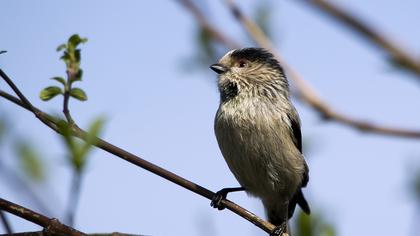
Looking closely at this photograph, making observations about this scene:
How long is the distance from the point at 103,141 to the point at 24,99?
0.45m

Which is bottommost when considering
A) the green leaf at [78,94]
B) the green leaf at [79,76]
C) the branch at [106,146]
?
the branch at [106,146]

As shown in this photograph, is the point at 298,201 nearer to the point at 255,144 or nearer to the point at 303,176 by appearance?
the point at 303,176

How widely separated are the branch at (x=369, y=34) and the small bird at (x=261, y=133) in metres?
4.16

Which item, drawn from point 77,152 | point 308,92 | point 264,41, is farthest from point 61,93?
point 308,92

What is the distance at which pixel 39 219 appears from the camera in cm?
236

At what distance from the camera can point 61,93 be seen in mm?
2959

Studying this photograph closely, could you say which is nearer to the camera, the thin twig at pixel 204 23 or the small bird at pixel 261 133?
the thin twig at pixel 204 23

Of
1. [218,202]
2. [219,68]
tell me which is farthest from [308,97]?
[219,68]

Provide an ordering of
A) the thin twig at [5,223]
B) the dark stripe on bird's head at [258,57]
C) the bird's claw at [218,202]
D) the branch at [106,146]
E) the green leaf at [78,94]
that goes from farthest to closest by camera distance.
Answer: the dark stripe on bird's head at [258,57] < the bird's claw at [218,202] < the green leaf at [78,94] < the branch at [106,146] < the thin twig at [5,223]

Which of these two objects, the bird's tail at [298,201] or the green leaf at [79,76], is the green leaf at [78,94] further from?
the bird's tail at [298,201]

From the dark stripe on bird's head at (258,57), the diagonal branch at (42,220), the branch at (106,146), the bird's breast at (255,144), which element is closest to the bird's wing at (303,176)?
the bird's breast at (255,144)

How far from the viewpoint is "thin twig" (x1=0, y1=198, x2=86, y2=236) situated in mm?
2309

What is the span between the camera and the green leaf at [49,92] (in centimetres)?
294

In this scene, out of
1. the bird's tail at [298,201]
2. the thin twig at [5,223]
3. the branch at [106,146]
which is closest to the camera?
the thin twig at [5,223]
